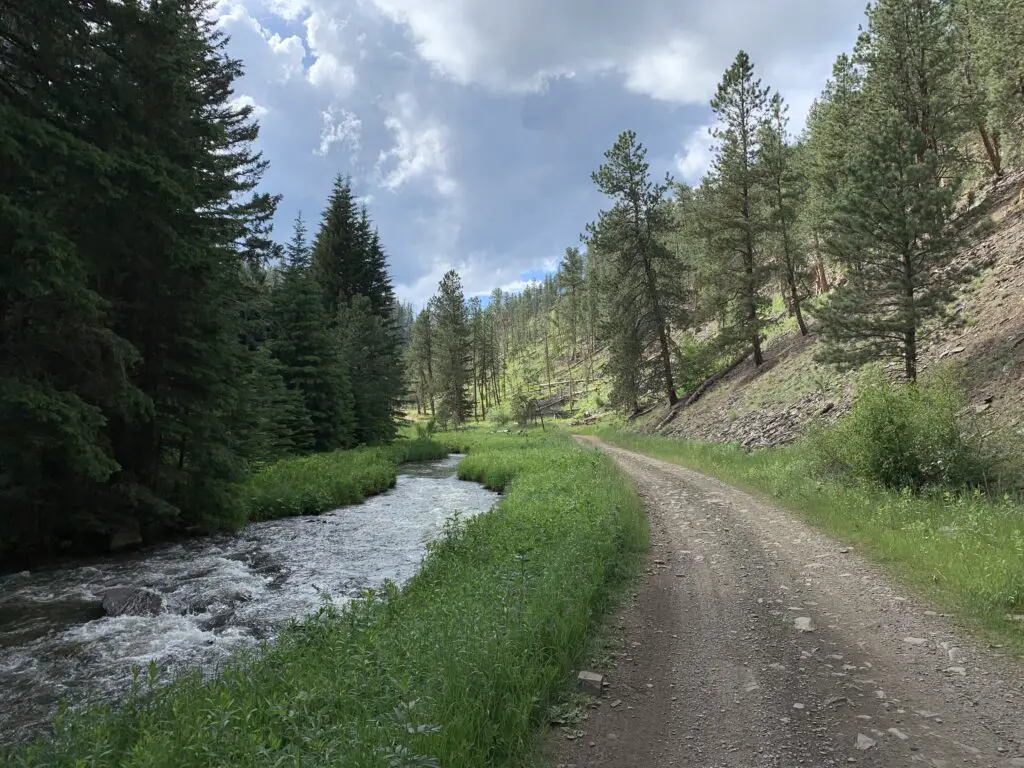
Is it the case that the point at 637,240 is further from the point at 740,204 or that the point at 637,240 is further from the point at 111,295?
the point at 111,295

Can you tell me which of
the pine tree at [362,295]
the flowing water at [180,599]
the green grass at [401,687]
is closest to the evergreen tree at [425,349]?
the pine tree at [362,295]

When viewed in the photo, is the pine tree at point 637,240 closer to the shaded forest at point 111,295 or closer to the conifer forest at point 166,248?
the conifer forest at point 166,248

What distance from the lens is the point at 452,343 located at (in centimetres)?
6284

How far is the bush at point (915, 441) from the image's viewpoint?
10.5 meters

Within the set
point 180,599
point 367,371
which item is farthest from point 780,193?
point 180,599

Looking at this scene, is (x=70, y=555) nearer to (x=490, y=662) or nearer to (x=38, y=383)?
(x=38, y=383)

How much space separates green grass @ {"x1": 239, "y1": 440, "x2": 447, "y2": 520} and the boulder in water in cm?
598

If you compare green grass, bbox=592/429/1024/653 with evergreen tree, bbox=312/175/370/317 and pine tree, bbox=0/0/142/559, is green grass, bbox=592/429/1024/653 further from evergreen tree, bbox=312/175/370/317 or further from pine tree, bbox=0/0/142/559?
evergreen tree, bbox=312/175/370/317

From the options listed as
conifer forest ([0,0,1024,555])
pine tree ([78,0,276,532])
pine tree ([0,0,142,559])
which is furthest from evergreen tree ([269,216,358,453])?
pine tree ([0,0,142,559])

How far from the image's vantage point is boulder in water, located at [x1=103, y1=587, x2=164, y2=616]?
8562 millimetres

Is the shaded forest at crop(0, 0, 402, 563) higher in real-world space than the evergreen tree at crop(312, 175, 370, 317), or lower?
lower

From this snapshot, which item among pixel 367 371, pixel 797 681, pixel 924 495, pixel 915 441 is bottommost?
pixel 797 681

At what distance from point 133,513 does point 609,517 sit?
35.5 feet

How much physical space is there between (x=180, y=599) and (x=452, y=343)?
5430cm
